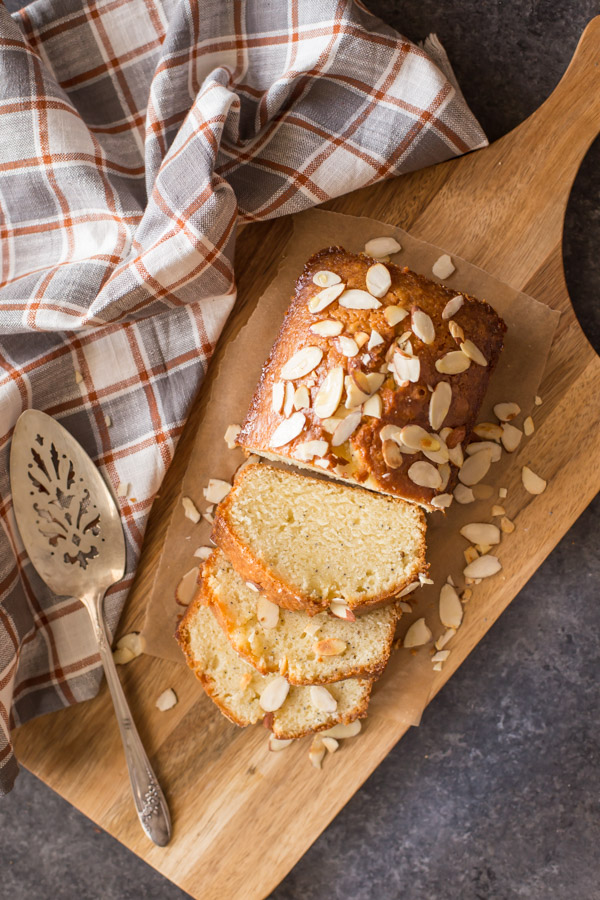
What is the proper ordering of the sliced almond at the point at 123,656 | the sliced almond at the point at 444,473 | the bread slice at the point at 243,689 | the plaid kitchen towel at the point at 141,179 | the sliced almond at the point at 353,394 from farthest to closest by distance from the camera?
the sliced almond at the point at 123,656, the bread slice at the point at 243,689, the plaid kitchen towel at the point at 141,179, the sliced almond at the point at 444,473, the sliced almond at the point at 353,394

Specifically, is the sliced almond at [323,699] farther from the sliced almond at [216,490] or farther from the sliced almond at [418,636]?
the sliced almond at [216,490]

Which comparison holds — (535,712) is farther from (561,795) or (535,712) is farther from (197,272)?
(197,272)

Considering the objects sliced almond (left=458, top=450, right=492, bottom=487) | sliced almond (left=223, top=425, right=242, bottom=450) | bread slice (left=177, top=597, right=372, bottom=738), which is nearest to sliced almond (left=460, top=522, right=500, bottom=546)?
sliced almond (left=458, top=450, right=492, bottom=487)

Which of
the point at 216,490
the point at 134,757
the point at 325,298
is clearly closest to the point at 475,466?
the point at 325,298

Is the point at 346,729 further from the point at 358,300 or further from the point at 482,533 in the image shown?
the point at 358,300

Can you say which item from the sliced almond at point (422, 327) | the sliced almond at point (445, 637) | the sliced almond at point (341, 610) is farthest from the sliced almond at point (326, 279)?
the sliced almond at point (445, 637)

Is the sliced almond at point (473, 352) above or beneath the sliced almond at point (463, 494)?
above
